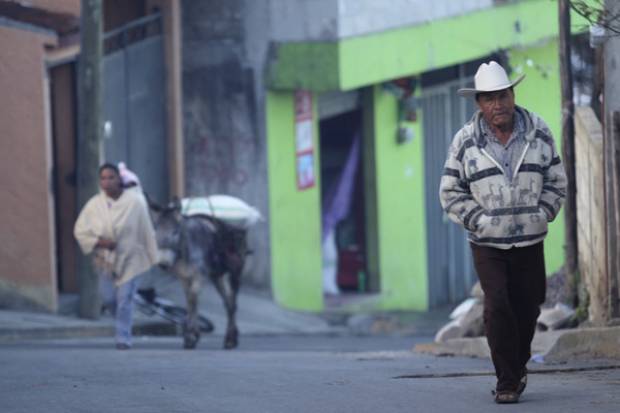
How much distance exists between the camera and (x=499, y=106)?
8234mm

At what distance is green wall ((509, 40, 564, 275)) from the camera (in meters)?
26.2

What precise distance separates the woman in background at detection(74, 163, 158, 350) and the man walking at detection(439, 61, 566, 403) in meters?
6.89

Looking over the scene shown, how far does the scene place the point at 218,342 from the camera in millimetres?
16906

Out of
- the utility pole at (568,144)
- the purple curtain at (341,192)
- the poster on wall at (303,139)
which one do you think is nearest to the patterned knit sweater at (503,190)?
the utility pole at (568,144)

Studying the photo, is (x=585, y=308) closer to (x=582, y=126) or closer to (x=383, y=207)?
(x=582, y=126)

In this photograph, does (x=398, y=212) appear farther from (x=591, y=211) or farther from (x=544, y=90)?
(x=591, y=211)

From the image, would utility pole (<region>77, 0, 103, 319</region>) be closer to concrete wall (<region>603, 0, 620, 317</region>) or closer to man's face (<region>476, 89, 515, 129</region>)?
concrete wall (<region>603, 0, 620, 317</region>)

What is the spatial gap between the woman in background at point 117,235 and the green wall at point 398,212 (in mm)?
9506

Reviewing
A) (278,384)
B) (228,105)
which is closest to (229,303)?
(228,105)

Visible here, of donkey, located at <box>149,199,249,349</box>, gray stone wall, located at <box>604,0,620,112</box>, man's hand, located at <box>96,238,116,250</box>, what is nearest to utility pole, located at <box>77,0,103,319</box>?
donkey, located at <box>149,199,249,349</box>

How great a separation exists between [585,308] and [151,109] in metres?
9.21

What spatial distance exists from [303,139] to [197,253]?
731cm

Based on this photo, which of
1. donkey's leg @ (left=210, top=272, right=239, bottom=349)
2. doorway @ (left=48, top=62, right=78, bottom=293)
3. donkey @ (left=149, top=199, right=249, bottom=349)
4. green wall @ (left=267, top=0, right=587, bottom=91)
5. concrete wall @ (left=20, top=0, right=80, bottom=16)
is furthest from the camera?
green wall @ (left=267, top=0, right=587, bottom=91)

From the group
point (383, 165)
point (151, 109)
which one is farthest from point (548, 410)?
point (383, 165)
